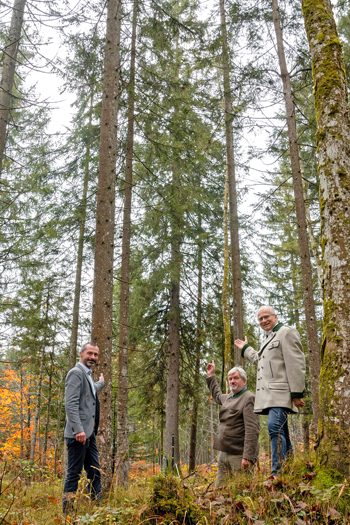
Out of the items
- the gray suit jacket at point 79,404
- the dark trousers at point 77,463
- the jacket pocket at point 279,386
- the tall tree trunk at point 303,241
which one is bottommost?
the dark trousers at point 77,463

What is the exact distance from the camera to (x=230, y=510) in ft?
8.32

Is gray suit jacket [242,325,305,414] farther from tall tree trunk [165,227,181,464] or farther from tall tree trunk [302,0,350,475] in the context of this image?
tall tree trunk [165,227,181,464]

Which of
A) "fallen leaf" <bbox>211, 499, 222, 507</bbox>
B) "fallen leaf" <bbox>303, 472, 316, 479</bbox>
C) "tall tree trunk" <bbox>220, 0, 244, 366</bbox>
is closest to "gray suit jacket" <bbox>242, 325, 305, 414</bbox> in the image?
"fallen leaf" <bbox>303, 472, 316, 479</bbox>

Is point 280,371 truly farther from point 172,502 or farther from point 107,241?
point 107,241

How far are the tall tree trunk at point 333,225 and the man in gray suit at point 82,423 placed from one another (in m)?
2.53

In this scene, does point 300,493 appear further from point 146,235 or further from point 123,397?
point 146,235

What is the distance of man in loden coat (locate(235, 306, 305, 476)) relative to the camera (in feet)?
12.9

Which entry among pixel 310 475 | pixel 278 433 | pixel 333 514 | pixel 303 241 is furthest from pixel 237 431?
pixel 303 241

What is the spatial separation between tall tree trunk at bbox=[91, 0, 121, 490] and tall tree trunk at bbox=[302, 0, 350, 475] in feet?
10.6

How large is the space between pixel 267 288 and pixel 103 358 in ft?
37.5

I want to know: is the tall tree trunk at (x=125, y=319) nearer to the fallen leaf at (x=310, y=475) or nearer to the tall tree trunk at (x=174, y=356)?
the tall tree trunk at (x=174, y=356)

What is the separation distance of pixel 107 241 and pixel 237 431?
348 cm

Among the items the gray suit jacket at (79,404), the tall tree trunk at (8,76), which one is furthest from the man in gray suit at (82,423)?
the tall tree trunk at (8,76)

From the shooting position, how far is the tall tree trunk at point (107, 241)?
5.28 m
